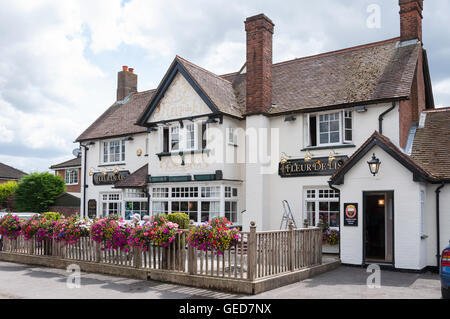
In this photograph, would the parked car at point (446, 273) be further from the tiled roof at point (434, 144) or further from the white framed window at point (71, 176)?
the white framed window at point (71, 176)

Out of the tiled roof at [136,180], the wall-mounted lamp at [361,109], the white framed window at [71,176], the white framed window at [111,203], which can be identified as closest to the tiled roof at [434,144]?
the wall-mounted lamp at [361,109]

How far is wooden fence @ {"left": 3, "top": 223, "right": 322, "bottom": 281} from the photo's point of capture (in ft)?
34.0

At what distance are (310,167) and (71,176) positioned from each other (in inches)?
1066

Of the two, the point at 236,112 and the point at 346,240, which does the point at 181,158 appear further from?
the point at 346,240

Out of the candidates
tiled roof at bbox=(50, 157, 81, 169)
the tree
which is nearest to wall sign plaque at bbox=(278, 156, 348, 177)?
the tree

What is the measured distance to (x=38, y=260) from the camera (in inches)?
583

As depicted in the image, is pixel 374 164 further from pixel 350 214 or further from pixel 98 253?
pixel 98 253

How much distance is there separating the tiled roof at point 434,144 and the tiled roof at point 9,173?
156 feet

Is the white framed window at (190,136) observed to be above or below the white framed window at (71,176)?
above

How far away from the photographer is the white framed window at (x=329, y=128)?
16391 mm

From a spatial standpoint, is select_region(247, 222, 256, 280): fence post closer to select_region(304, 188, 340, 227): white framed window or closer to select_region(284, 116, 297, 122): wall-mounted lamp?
select_region(304, 188, 340, 227): white framed window

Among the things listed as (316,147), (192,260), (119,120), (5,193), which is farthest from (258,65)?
(5,193)

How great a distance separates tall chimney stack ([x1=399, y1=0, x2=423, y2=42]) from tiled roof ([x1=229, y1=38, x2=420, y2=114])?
501mm

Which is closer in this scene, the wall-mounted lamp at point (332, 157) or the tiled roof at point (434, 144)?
the tiled roof at point (434, 144)
